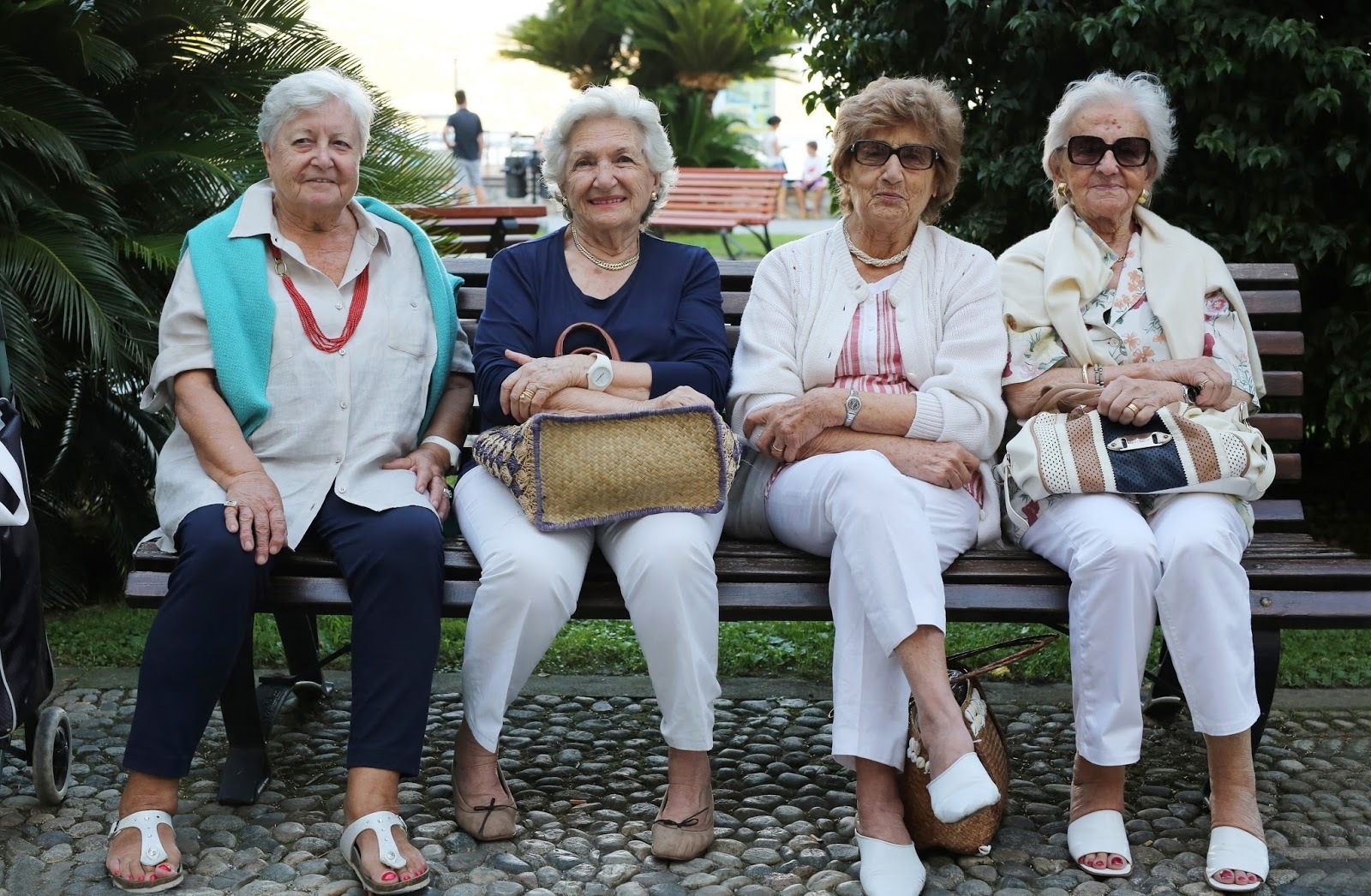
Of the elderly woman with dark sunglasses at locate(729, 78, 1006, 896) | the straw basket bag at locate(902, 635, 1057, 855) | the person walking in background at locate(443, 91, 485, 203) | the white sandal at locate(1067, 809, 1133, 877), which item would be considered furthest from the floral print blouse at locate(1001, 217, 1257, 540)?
the person walking in background at locate(443, 91, 485, 203)

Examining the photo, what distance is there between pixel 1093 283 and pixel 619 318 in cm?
122

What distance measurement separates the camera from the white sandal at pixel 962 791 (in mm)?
3064

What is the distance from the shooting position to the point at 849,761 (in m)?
3.32

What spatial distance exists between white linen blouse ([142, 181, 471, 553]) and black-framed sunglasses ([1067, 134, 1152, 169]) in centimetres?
173

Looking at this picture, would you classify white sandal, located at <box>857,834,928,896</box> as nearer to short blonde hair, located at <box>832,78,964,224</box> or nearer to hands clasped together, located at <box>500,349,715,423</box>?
hands clasped together, located at <box>500,349,715,423</box>

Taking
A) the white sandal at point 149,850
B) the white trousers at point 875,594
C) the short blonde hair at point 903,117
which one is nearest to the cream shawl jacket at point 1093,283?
the short blonde hair at point 903,117

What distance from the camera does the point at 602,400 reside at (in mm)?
3549

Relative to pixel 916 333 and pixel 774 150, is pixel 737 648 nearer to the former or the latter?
pixel 916 333

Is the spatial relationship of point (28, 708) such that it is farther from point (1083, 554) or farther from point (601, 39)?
point (601, 39)

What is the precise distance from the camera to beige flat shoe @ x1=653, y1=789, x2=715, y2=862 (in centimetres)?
331

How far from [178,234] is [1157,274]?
324cm

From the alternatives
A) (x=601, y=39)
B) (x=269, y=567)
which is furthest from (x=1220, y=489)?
(x=601, y=39)

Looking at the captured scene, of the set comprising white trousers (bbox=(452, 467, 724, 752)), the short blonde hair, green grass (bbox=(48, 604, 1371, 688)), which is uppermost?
the short blonde hair

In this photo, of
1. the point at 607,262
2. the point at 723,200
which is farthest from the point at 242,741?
the point at 723,200
